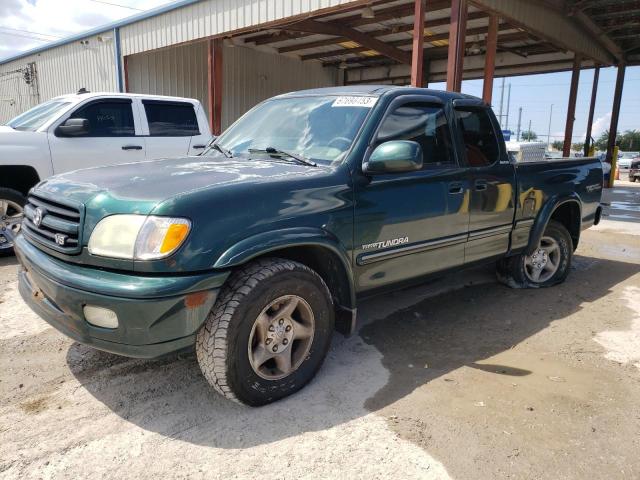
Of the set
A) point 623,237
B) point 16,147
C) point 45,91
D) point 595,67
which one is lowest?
point 623,237

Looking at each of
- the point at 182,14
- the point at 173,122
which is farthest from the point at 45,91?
the point at 173,122

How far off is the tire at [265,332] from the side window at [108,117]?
475cm

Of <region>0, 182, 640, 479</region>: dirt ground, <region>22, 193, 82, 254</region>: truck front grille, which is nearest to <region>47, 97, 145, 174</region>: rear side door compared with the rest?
<region>0, 182, 640, 479</region>: dirt ground

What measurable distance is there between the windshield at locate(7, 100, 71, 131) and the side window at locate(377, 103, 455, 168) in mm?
4748

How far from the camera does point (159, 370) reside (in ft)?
10.3

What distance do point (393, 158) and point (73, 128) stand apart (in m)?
4.55

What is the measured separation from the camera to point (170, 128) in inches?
275

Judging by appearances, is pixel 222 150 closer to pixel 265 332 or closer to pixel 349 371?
pixel 265 332

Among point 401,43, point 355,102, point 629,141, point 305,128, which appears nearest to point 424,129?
point 355,102

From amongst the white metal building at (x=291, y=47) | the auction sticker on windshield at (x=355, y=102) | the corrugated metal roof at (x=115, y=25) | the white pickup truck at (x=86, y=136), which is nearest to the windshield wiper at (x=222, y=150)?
the auction sticker on windshield at (x=355, y=102)

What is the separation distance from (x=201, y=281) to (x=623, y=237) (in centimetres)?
797

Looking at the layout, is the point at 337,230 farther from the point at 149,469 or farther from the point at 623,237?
the point at 623,237

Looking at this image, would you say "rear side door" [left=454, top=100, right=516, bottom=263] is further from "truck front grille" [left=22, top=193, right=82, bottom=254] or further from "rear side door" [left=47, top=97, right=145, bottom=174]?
"rear side door" [left=47, top=97, right=145, bottom=174]

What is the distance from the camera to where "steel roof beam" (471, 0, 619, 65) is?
9188 mm
